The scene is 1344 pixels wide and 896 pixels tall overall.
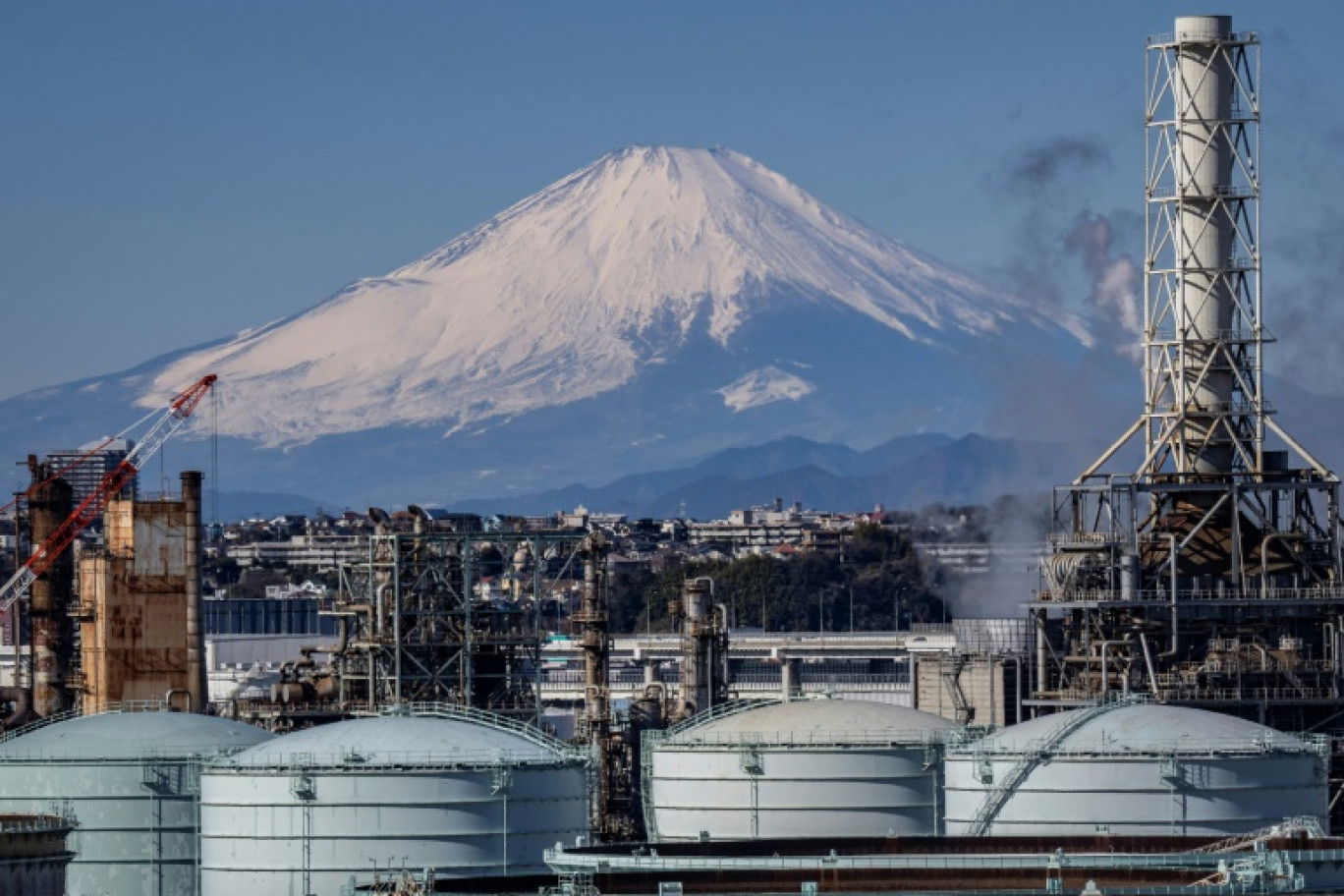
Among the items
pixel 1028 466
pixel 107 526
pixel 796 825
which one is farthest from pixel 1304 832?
pixel 1028 466

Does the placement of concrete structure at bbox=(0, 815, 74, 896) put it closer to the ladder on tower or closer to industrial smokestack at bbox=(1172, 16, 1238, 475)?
the ladder on tower

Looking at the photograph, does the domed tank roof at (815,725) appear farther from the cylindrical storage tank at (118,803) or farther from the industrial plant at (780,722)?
the cylindrical storage tank at (118,803)

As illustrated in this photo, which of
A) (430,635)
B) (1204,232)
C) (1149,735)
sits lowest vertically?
(1149,735)

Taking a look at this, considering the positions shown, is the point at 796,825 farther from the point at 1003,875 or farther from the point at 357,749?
the point at 1003,875

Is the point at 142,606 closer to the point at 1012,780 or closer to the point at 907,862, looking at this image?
the point at 1012,780

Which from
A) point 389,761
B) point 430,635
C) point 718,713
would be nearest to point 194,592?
point 430,635

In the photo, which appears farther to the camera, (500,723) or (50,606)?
(50,606)

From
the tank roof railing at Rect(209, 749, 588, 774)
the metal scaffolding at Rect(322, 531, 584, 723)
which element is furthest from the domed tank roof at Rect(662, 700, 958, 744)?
the metal scaffolding at Rect(322, 531, 584, 723)

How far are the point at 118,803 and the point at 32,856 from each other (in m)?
16.7

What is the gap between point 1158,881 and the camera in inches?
2405

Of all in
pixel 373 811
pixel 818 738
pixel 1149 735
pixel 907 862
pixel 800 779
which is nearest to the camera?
pixel 907 862

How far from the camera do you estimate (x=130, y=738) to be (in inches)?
3280

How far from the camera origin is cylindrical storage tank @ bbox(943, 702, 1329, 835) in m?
78.1

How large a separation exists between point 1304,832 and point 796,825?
16639 millimetres
